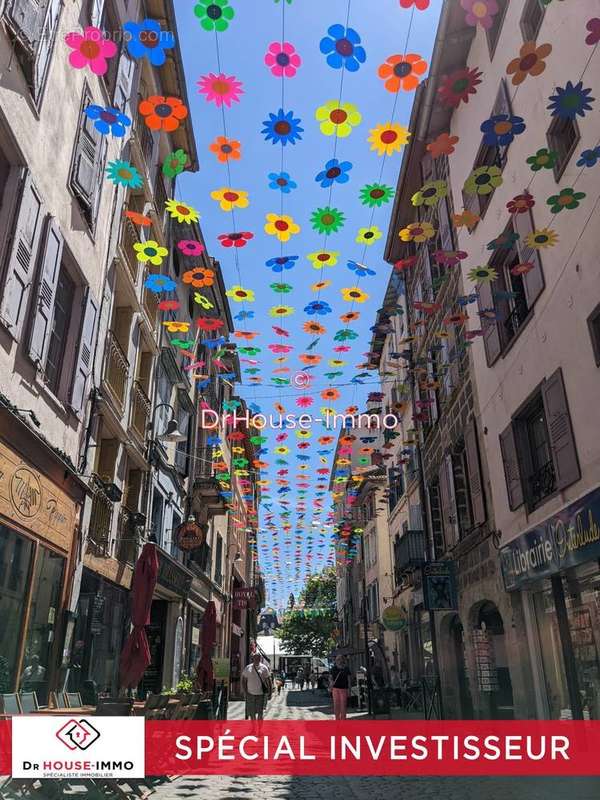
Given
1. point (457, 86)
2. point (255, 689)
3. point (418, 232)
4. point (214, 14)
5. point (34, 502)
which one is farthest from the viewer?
point (255, 689)

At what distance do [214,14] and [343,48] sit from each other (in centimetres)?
144

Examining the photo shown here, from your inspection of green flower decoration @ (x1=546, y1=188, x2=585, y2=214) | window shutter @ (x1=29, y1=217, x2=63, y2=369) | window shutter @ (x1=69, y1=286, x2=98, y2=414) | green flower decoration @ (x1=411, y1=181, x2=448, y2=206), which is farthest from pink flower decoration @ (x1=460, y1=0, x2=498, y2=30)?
window shutter @ (x1=69, y1=286, x2=98, y2=414)

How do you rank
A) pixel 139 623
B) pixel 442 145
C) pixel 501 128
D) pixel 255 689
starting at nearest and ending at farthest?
pixel 501 128 < pixel 442 145 < pixel 139 623 < pixel 255 689

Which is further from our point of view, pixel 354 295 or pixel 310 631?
pixel 310 631

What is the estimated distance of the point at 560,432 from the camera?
1001 centimetres

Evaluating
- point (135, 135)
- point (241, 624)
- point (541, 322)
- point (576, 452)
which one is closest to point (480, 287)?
point (541, 322)

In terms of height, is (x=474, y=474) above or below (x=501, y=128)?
below

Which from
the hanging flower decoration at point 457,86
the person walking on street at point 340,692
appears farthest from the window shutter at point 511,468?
the hanging flower decoration at point 457,86

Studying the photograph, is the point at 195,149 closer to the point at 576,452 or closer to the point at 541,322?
the point at 541,322

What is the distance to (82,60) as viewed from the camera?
7.99 m

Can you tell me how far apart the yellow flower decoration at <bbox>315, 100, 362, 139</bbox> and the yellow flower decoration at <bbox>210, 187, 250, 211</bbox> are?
4.81 ft

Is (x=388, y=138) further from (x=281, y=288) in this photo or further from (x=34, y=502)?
(x=34, y=502)

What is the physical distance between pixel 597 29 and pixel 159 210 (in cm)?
1292

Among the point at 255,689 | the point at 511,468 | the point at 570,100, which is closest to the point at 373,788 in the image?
the point at 255,689
